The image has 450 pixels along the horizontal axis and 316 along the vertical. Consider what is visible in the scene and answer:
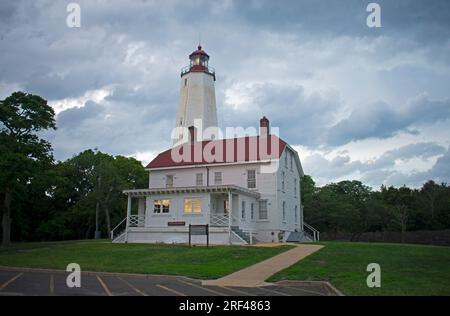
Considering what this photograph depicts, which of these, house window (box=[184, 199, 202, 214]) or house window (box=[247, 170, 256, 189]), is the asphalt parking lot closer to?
house window (box=[184, 199, 202, 214])

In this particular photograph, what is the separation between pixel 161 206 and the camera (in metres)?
31.1

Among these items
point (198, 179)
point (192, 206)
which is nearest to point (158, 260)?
point (192, 206)

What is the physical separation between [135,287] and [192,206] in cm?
1791

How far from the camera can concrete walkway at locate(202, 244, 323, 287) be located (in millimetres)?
12905

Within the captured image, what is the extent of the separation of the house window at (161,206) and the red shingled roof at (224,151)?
178 inches

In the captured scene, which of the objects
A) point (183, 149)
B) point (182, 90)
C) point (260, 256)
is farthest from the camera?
point (182, 90)

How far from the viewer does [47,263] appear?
1822 cm

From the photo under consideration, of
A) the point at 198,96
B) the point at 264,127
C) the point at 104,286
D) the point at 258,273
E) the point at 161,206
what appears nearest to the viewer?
the point at 104,286

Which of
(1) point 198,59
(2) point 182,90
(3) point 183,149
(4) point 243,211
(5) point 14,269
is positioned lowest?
(5) point 14,269

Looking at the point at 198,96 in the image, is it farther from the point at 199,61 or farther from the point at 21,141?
the point at 21,141
